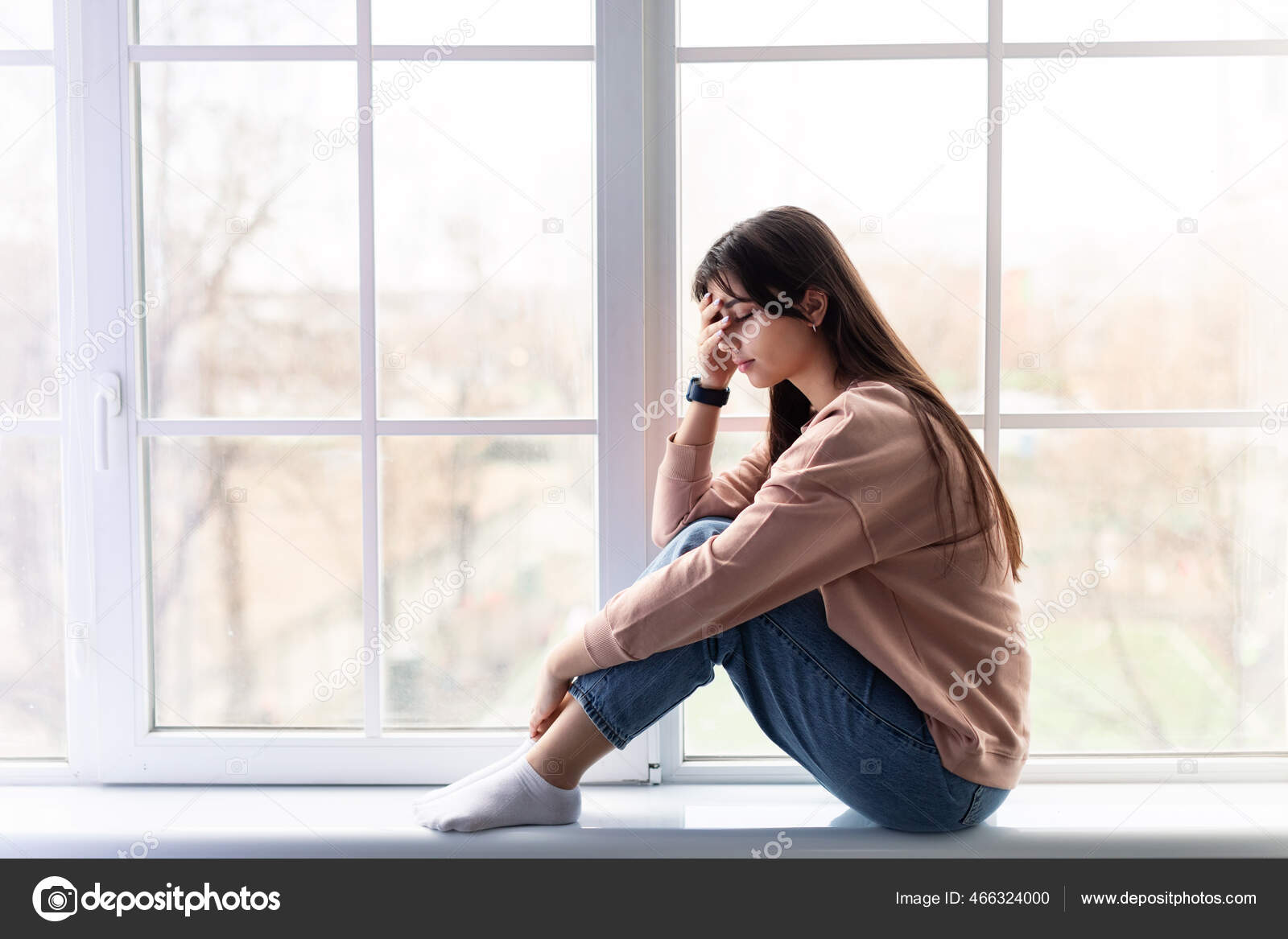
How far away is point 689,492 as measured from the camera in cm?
127

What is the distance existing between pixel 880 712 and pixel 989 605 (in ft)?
0.59

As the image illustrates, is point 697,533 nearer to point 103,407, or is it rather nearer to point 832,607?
point 832,607

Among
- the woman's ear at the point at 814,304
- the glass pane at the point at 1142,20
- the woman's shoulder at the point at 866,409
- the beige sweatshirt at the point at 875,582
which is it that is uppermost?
the glass pane at the point at 1142,20

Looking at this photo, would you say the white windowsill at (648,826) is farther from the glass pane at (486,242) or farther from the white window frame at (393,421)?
the glass pane at (486,242)

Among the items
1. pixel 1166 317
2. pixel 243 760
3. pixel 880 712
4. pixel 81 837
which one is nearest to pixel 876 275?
pixel 1166 317

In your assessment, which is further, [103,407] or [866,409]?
[103,407]

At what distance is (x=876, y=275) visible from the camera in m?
1.36

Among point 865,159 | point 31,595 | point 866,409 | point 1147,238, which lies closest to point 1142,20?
point 1147,238

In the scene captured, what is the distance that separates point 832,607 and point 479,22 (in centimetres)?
93

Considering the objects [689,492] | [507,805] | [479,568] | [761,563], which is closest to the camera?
[761,563]

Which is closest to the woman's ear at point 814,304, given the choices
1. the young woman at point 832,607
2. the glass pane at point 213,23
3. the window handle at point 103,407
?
the young woman at point 832,607
